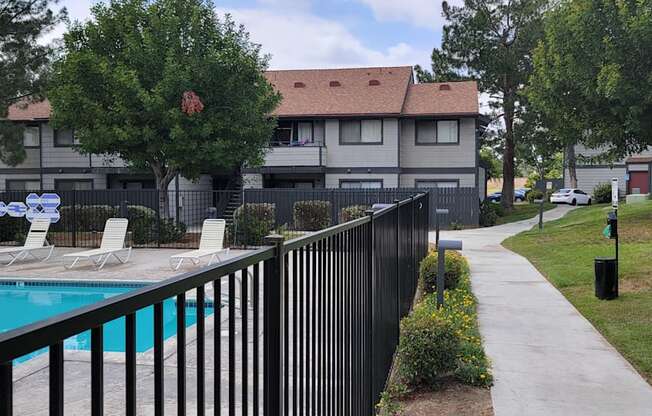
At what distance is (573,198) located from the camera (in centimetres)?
4184

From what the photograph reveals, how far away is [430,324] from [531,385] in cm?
107

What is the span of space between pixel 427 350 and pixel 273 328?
309 centimetres

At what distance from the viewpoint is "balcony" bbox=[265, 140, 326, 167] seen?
91.0 feet

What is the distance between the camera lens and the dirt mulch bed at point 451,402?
461 centimetres

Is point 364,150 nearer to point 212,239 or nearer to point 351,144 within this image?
point 351,144

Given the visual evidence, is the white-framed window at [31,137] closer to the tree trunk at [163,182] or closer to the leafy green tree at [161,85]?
the leafy green tree at [161,85]

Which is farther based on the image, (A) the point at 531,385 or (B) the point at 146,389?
(A) the point at 531,385

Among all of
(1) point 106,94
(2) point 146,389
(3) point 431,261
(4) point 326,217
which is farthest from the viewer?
(4) point 326,217

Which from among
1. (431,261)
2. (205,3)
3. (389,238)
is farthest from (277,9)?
(389,238)

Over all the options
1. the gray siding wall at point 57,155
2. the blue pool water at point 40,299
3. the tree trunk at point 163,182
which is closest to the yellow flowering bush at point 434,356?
the blue pool water at point 40,299

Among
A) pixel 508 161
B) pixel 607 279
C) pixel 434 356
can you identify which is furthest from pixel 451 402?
Answer: pixel 508 161

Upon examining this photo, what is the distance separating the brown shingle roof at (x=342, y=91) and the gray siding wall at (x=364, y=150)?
2.60 ft

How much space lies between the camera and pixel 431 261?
8.98 metres

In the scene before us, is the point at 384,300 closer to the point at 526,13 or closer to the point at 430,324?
the point at 430,324
